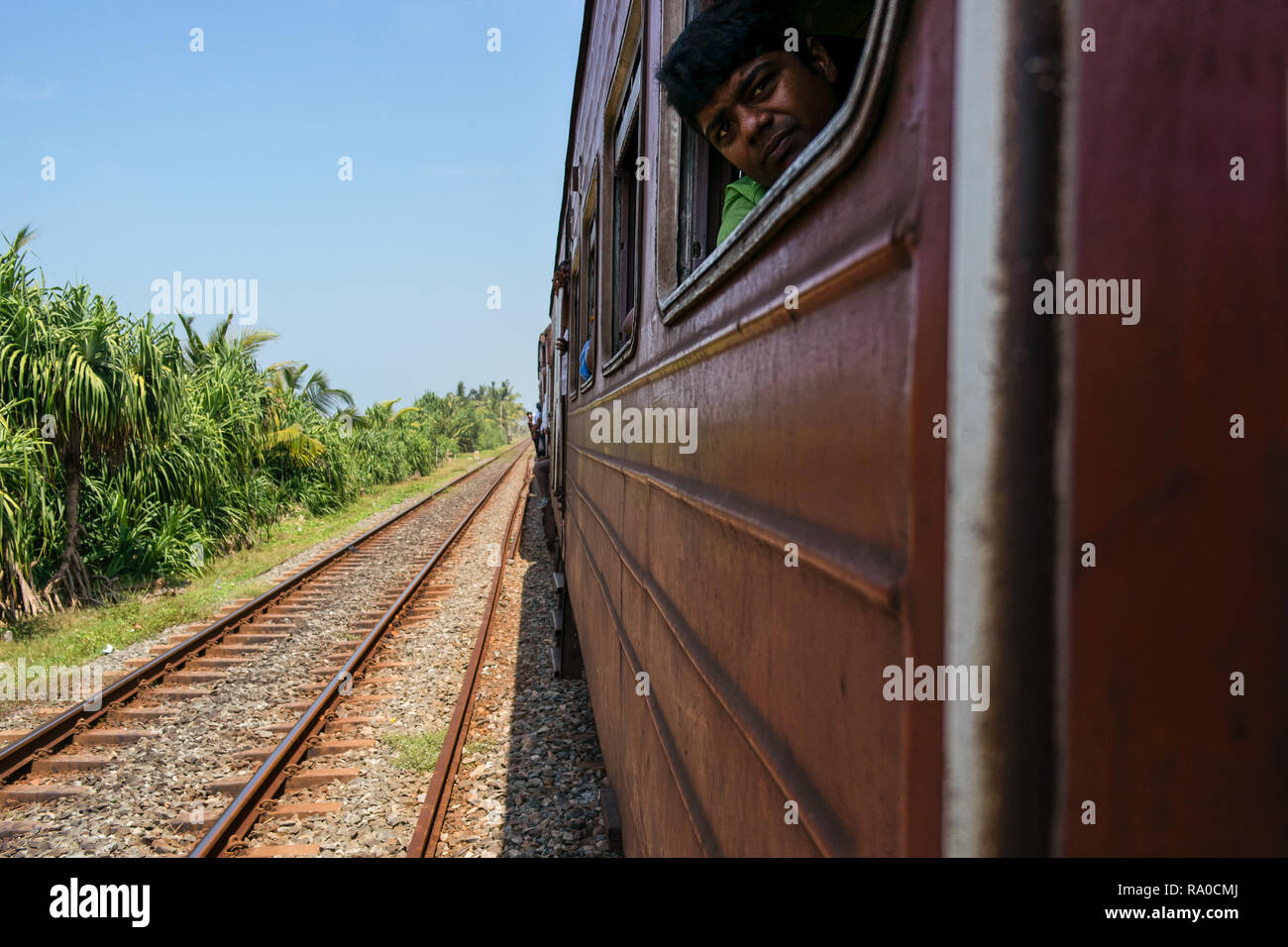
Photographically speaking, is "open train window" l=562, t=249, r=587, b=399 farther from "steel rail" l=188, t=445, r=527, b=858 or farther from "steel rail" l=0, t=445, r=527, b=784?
"steel rail" l=0, t=445, r=527, b=784

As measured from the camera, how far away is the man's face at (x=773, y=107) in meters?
1.42

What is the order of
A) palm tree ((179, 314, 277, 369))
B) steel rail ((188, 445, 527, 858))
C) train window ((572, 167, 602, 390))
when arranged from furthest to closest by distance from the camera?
palm tree ((179, 314, 277, 369))
train window ((572, 167, 602, 390))
steel rail ((188, 445, 527, 858))

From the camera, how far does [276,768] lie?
4.43 metres

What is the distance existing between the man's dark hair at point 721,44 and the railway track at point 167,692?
437 centimetres

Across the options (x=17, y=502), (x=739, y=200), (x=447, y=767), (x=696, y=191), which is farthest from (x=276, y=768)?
(x=17, y=502)

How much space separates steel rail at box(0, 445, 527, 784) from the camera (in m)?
4.56

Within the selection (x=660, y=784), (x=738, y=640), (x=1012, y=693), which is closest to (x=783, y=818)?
(x=738, y=640)

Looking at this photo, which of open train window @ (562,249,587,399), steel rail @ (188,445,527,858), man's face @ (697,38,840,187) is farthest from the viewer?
open train window @ (562,249,587,399)

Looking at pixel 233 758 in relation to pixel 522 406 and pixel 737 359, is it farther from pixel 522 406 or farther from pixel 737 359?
pixel 522 406

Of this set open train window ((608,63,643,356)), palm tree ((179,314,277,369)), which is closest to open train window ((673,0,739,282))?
open train window ((608,63,643,356))

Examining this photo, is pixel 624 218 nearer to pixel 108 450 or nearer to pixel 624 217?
pixel 624 217

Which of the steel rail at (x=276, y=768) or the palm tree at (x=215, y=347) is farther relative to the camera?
the palm tree at (x=215, y=347)

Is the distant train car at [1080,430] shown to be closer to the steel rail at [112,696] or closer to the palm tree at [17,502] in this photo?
the steel rail at [112,696]

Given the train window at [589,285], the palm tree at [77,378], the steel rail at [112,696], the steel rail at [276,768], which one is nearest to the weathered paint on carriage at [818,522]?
the train window at [589,285]
